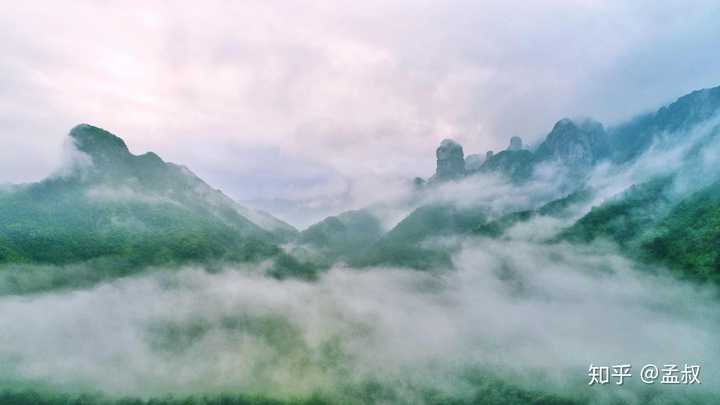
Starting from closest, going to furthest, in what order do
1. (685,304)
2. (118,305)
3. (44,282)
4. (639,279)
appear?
1. (685,304)
2. (639,279)
3. (44,282)
4. (118,305)

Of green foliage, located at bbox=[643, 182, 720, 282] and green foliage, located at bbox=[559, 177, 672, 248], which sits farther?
green foliage, located at bbox=[559, 177, 672, 248]

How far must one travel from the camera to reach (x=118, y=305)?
19388 centimetres

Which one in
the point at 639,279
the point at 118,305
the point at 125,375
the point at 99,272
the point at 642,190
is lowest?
the point at 125,375

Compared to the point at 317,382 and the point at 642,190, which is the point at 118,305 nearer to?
the point at 317,382

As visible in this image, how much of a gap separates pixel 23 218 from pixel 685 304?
244 m

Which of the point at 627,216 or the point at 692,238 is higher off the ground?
the point at 627,216

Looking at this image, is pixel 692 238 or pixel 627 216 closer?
pixel 692 238

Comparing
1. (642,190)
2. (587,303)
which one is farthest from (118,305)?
(642,190)

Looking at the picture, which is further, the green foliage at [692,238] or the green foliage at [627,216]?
the green foliage at [627,216]

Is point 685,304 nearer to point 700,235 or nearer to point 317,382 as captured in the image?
point 700,235

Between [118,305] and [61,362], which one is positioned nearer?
[61,362]

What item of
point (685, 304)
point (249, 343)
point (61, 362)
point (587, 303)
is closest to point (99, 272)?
point (61, 362)

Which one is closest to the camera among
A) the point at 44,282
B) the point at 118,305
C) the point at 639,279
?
the point at 639,279

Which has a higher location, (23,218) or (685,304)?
(23,218)
